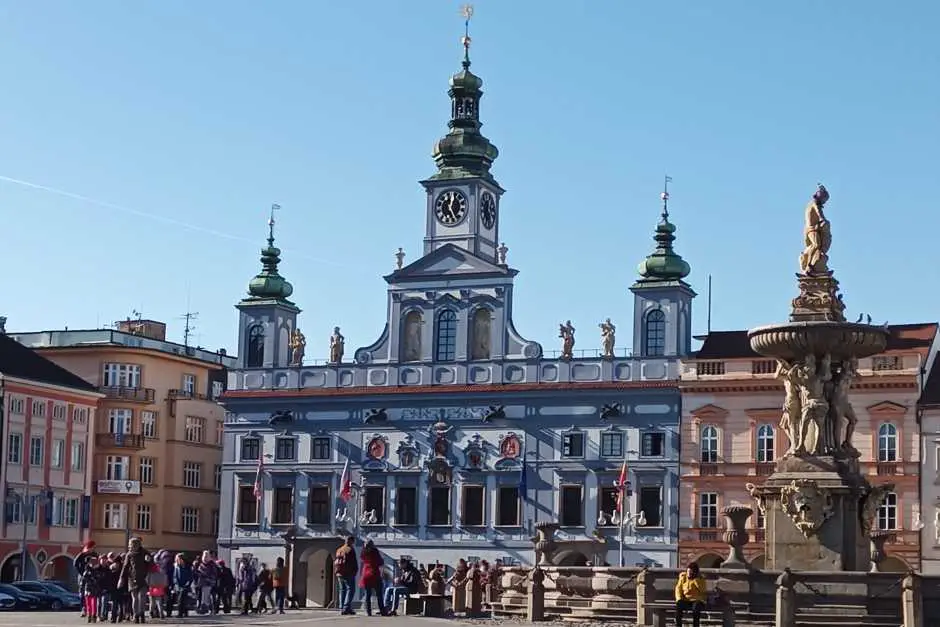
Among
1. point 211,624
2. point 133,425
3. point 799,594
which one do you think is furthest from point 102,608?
point 133,425

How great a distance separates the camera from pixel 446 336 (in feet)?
238

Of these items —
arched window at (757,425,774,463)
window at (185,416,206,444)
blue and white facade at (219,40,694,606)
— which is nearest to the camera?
arched window at (757,425,774,463)

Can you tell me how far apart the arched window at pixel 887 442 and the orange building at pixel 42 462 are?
1284 inches

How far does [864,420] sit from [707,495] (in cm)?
643

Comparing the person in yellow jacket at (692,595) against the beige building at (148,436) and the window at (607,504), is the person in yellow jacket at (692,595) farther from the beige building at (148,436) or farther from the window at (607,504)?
the beige building at (148,436)

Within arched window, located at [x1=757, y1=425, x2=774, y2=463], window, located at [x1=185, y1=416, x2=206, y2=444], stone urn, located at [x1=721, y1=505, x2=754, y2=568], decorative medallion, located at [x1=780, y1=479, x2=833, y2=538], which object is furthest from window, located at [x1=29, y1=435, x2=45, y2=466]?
decorative medallion, located at [x1=780, y1=479, x2=833, y2=538]

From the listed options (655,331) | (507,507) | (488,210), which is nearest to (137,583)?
(507,507)

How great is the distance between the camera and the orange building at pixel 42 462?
2837 inches

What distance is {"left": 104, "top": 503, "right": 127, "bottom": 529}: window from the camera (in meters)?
77.9

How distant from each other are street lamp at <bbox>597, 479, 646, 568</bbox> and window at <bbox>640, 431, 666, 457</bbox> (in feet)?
4.46

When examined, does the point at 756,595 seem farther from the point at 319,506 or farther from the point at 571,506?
the point at 319,506

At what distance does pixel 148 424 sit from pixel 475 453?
16.6 meters

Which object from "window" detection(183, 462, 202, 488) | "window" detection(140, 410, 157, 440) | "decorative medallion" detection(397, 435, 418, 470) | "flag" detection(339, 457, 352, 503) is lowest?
"flag" detection(339, 457, 352, 503)

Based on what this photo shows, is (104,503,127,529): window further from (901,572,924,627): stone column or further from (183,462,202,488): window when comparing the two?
(901,572,924,627): stone column
